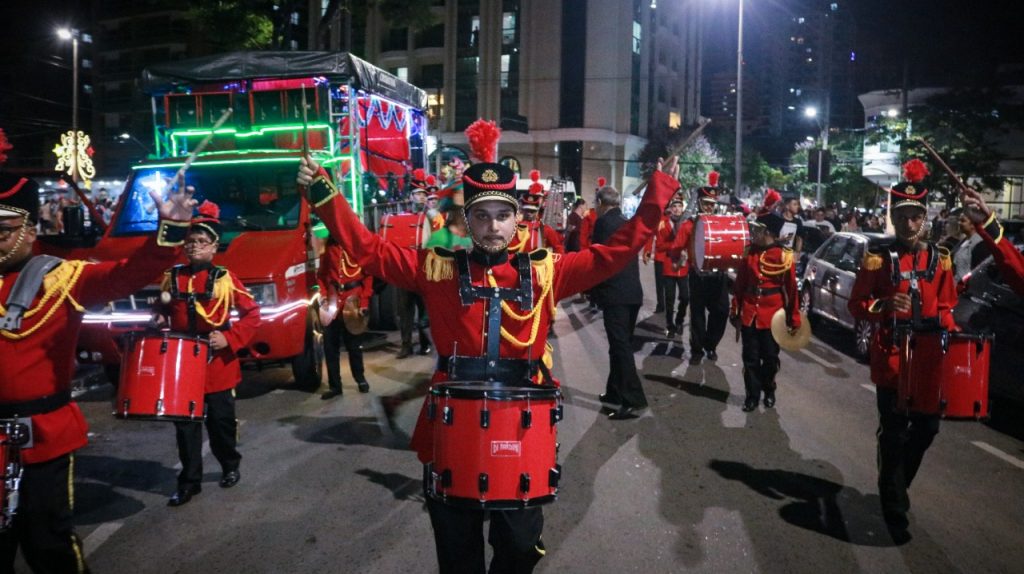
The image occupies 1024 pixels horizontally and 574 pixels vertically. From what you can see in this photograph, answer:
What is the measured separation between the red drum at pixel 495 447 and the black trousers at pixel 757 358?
5013mm

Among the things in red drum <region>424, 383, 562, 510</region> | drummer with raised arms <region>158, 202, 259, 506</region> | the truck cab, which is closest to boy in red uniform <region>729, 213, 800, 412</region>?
the truck cab

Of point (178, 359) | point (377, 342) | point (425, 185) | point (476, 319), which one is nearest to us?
point (476, 319)

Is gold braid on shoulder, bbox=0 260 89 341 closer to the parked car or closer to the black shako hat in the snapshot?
the black shako hat

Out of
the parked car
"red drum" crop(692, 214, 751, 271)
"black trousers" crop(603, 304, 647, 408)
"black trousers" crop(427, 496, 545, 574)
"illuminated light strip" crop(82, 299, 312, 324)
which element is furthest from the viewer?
the parked car

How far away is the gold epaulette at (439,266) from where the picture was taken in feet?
10.1

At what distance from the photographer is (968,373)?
13.6ft

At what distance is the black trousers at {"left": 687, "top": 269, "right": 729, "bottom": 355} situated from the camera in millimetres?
9164

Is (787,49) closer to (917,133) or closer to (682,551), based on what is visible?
(917,133)

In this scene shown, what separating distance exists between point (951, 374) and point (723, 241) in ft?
12.6

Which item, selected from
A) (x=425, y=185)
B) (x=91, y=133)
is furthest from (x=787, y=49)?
(x=425, y=185)

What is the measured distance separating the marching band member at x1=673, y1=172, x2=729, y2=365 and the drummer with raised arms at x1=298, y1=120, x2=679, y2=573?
609cm

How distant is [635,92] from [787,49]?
114m

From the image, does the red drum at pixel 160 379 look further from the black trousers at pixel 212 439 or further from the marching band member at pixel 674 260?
the marching band member at pixel 674 260

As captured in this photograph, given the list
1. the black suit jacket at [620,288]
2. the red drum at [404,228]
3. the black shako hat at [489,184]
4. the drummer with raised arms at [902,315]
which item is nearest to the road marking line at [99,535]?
the black shako hat at [489,184]
